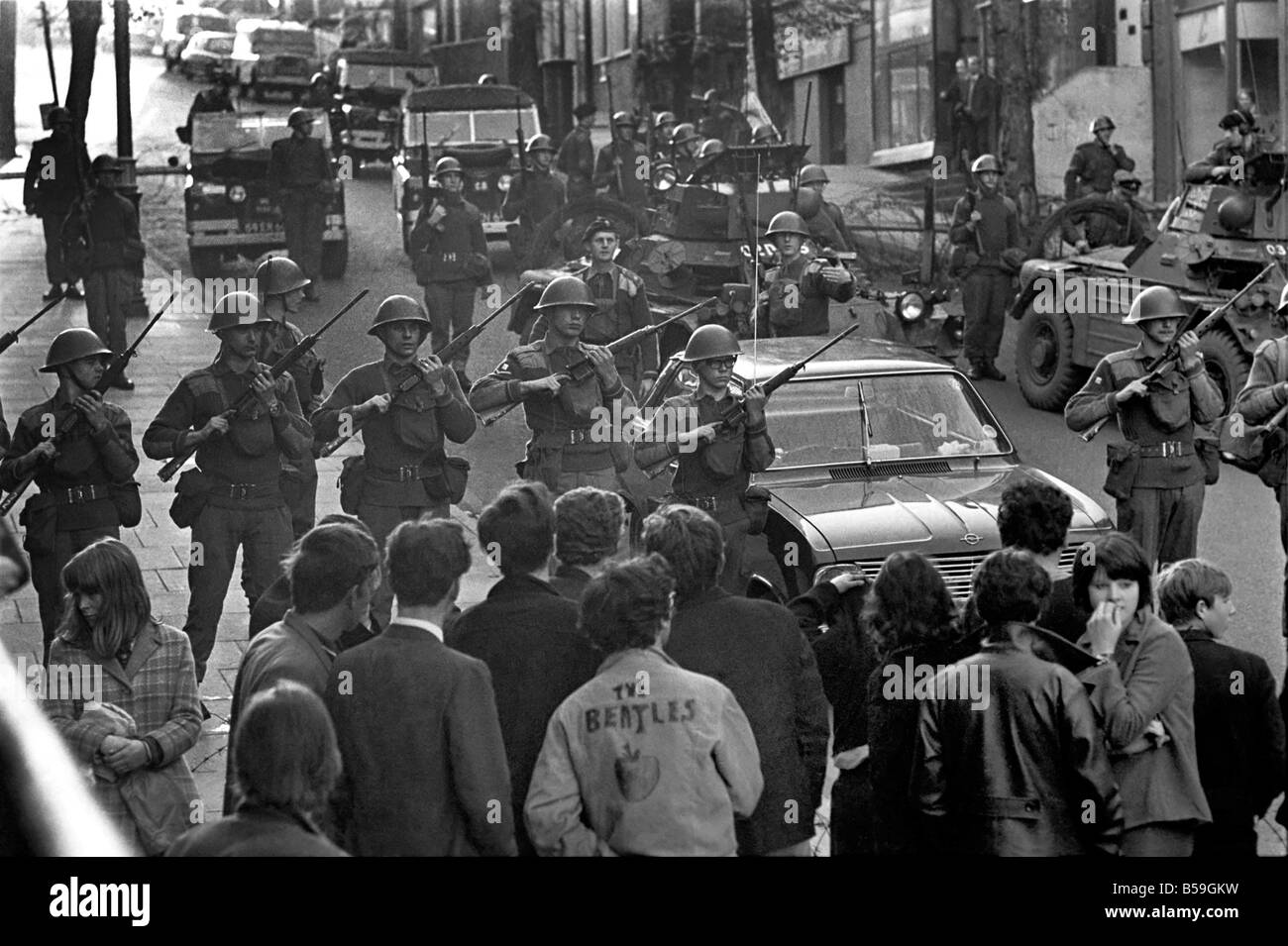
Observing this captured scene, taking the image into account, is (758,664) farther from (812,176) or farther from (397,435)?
(812,176)

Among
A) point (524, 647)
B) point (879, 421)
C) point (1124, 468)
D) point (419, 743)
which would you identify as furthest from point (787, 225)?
point (419, 743)

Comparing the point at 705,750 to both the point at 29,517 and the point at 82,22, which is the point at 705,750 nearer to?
the point at 29,517

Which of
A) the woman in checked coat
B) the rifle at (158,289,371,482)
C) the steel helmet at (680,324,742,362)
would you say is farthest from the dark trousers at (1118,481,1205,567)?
the woman in checked coat

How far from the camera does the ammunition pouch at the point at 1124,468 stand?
884cm

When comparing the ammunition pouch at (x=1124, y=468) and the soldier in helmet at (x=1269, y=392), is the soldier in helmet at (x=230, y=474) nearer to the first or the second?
the ammunition pouch at (x=1124, y=468)

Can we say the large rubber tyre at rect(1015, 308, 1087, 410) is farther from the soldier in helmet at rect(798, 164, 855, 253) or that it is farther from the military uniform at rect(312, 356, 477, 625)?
the military uniform at rect(312, 356, 477, 625)

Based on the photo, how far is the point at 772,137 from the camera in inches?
660

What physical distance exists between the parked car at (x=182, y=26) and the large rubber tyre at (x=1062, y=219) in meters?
6.60

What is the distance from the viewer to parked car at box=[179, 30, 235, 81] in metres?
12.8

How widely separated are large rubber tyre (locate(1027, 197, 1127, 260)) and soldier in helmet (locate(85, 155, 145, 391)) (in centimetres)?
705

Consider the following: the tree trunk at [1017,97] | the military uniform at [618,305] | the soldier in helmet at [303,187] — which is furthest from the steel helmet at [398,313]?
the tree trunk at [1017,97]

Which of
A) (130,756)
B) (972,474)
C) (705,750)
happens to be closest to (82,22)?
(972,474)

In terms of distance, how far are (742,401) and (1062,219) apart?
8.07 m

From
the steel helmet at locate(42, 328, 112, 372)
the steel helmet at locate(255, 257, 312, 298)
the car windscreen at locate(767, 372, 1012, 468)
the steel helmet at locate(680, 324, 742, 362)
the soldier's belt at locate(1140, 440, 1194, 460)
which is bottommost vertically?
the soldier's belt at locate(1140, 440, 1194, 460)
